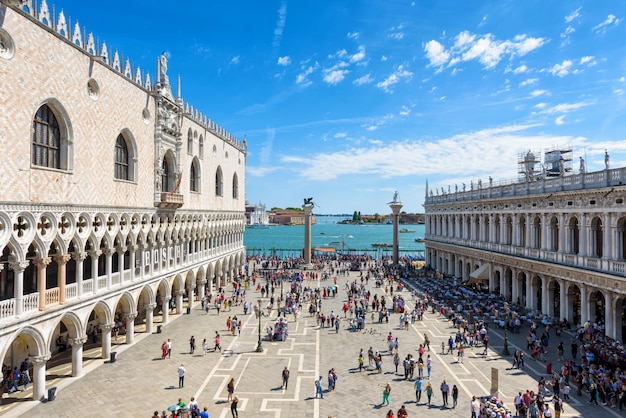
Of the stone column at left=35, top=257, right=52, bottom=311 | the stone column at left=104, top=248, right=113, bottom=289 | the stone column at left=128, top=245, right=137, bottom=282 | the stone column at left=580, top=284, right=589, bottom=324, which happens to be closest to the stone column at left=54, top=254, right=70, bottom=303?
the stone column at left=35, top=257, right=52, bottom=311

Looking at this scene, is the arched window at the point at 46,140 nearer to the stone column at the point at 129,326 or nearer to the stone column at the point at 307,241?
the stone column at the point at 129,326

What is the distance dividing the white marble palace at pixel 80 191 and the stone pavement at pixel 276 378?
5.36ft

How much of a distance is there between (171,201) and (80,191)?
8.92 m

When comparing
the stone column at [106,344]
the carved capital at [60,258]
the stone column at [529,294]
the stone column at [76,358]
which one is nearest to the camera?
the carved capital at [60,258]

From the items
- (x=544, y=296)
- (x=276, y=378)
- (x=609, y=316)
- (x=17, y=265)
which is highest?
(x=17, y=265)

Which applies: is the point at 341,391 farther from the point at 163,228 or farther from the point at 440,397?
the point at 163,228

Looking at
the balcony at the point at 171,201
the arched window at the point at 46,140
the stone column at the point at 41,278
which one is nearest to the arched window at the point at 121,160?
the balcony at the point at 171,201

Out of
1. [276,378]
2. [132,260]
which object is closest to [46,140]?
[132,260]

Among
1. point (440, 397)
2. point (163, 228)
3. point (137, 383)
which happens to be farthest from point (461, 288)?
point (137, 383)

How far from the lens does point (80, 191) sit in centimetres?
1941

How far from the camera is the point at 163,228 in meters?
28.3

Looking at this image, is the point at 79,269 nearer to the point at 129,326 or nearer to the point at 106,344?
the point at 106,344

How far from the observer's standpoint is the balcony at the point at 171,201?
27.7 m

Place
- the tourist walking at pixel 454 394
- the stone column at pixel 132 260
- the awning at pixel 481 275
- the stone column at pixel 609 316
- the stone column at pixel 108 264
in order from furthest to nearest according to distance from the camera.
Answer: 1. the awning at pixel 481 275
2. the stone column at pixel 132 260
3. the stone column at pixel 609 316
4. the stone column at pixel 108 264
5. the tourist walking at pixel 454 394
